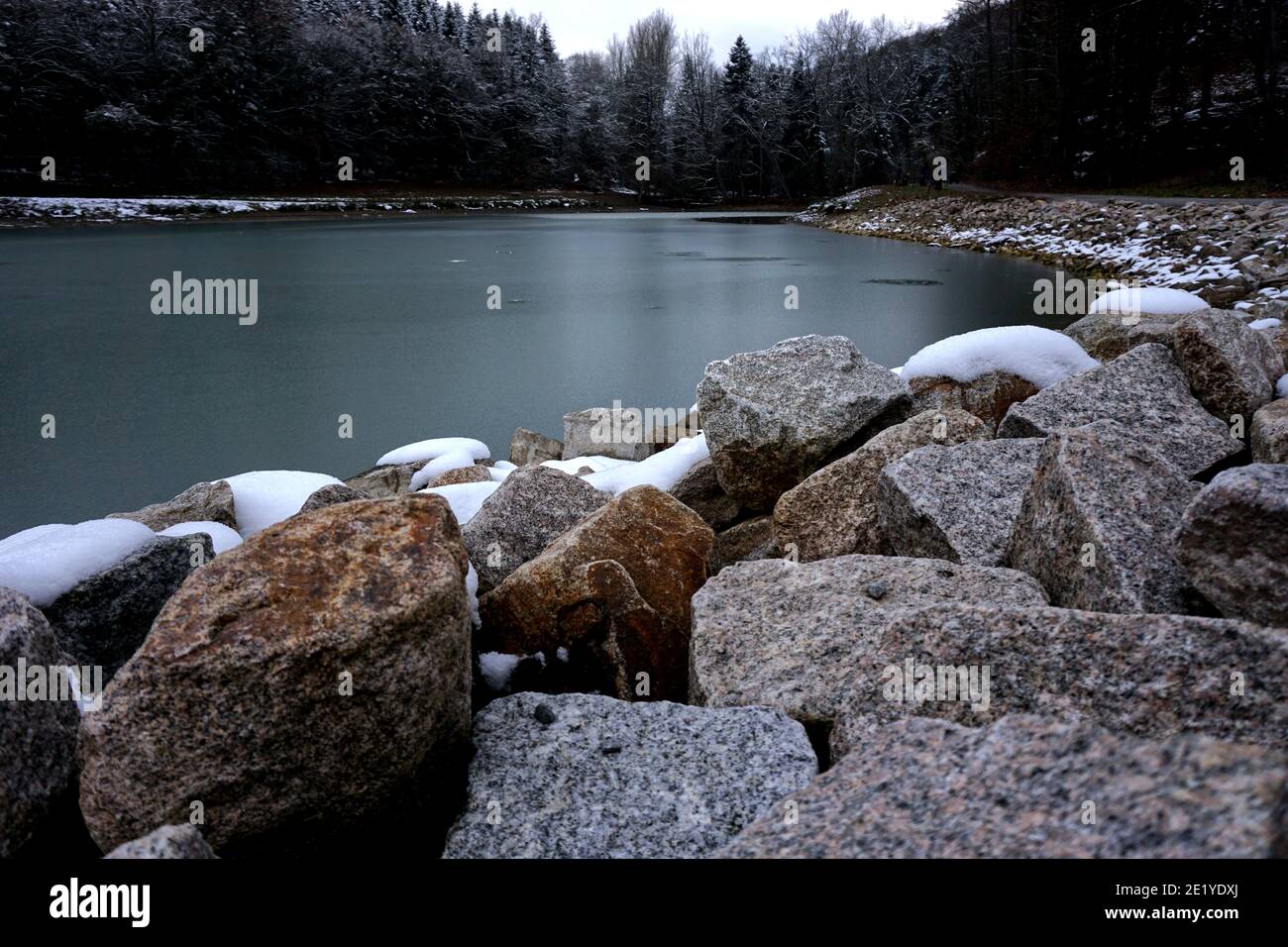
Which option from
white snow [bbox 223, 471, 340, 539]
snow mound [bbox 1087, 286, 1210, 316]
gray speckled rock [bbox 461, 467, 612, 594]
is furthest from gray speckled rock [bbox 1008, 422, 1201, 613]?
white snow [bbox 223, 471, 340, 539]

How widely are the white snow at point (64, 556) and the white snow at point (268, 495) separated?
1.86m

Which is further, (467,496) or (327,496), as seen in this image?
(467,496)

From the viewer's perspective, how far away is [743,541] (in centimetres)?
494

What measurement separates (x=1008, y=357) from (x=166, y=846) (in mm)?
5128

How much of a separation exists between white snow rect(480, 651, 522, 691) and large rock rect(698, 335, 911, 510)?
219 cm

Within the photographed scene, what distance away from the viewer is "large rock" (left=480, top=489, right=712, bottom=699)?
3125mm

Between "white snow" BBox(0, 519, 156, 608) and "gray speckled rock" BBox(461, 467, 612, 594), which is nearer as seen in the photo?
"white snow" BBox(0, 519, 156, 608)

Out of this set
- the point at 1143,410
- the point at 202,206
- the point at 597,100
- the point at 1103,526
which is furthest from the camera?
the point at 597,100

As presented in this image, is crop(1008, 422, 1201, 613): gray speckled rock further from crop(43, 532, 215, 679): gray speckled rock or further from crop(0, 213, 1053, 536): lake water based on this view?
crop(0, 213, 1053, 536): lake water

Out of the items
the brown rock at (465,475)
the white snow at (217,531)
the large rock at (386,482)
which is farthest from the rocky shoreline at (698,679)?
the large rock at (386,482)

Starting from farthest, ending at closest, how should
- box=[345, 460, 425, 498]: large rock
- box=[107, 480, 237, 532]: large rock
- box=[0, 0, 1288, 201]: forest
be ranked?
1. box=[0, 0, 1288, 201]: forest
2. box=[345, 460, 425, 498]: large rock
3. box=[107, 480, 237, 532]: large rock

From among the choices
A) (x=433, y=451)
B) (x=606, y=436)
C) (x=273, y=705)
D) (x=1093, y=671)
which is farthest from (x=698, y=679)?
(x=433, y=451)

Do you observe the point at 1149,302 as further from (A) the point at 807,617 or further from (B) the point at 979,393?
(A) the point at 807,617

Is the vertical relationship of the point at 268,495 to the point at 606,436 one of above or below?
below
